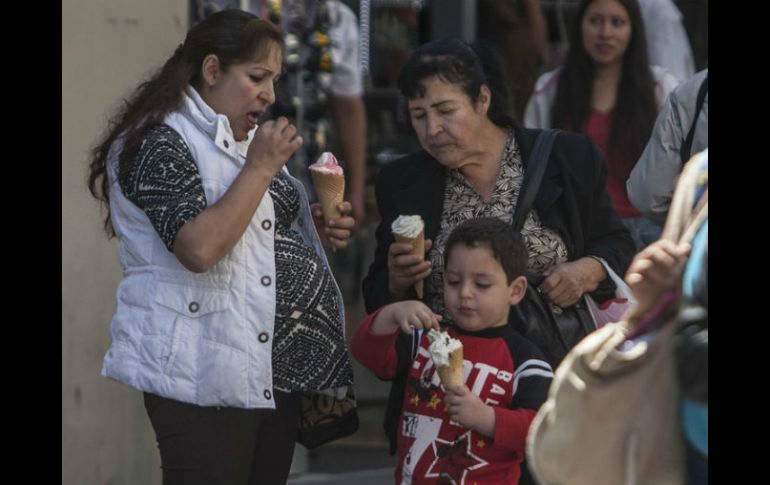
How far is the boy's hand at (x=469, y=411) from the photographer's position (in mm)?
3836

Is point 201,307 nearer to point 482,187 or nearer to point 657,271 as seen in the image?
point 482,187

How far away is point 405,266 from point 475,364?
0.34m

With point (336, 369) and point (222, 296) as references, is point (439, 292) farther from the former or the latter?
point (222, 296)

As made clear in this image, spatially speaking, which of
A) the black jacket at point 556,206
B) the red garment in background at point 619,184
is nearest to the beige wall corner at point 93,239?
the black jacket at point 556,206

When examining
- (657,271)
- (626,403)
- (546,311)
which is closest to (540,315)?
(546,311)

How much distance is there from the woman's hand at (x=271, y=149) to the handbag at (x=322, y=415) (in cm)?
73

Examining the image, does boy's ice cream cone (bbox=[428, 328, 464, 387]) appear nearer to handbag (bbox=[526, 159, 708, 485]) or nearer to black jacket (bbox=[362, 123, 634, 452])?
black jacket (bbox=[362, 123, 634, 452])

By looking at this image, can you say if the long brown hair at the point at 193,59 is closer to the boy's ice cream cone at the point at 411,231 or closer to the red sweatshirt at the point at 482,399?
the boy's ice cream cone at the point at 411,231

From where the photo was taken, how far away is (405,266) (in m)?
4.16

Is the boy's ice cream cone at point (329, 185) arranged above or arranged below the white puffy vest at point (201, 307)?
above

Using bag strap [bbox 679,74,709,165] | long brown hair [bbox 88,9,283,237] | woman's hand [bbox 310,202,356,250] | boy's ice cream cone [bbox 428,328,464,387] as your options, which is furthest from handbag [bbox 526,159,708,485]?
bag strap [bbox 679,74,709,165]

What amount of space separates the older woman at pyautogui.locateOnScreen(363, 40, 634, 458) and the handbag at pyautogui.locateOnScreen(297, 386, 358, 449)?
158 mm
